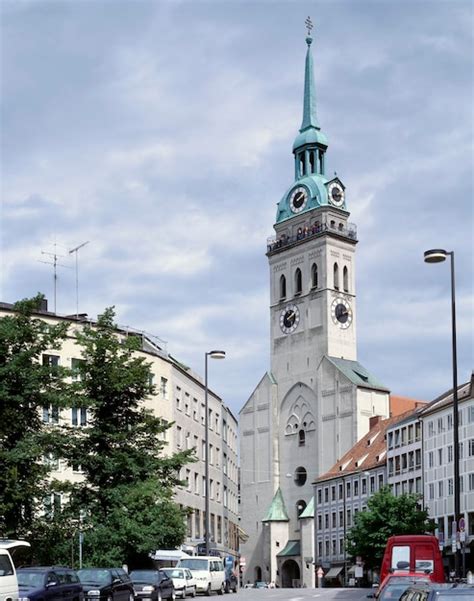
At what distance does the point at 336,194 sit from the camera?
5699 inches

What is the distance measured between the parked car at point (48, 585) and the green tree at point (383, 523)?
180 ft

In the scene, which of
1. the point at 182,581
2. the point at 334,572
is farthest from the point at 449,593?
the point at 334,572

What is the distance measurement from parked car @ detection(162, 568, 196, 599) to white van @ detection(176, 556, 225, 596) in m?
0.86

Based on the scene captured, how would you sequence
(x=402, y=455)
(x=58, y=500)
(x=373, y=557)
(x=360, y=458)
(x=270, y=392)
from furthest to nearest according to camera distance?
(x=270, y=392)
(x=360, y=458)
(x=402, y=455)
(x=373, y=557)
(x=58, y=500)

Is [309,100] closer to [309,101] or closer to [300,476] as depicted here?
[309,101]

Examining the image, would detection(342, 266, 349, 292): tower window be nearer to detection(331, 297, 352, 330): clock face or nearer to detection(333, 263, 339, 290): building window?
detection(333, 263, 339, 290): building window

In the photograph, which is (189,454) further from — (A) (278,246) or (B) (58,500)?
(A) (278,246)

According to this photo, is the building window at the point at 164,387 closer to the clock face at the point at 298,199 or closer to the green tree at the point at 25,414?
the green tree at the point at 25,414

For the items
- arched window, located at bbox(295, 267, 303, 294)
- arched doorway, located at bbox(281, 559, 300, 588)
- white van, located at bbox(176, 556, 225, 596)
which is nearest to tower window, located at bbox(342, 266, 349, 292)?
arched window, located at bbox(295, 267, 303, 294)

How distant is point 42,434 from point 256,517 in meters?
97.5

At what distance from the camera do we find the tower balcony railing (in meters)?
140

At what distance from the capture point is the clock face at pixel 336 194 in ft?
471

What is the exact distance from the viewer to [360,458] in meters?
116

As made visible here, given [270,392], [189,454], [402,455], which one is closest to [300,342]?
[270,392]
